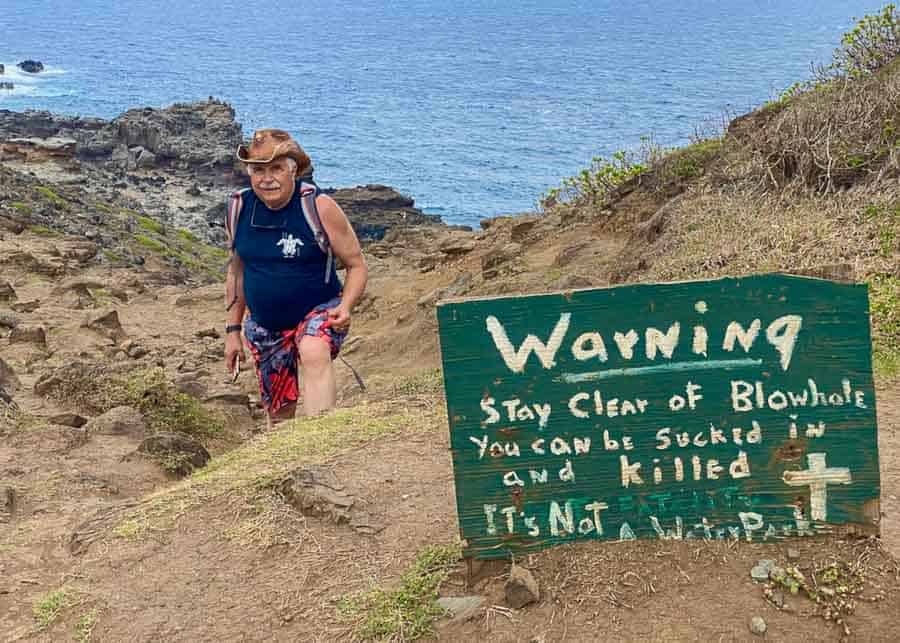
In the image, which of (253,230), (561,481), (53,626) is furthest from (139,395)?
(561,481)

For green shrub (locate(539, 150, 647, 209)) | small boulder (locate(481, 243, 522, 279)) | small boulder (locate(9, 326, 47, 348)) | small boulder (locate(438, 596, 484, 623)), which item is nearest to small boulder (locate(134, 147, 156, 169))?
green shrub (locate(539, 150, 647, 209))

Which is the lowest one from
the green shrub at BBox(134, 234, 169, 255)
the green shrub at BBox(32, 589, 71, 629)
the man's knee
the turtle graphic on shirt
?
the green shrub at BBox(32, 589, 71, 629)

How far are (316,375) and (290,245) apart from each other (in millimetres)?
707

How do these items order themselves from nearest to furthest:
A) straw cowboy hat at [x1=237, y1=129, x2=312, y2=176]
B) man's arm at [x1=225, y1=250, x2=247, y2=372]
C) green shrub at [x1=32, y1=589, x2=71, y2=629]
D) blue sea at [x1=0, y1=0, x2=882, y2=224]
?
green shrub at [x1=32, y1=589, x2=71, y2=629]
straw cowboy hat at [x1=237, y1=129, x2=312, y2=176]
man's arm at [x1=225, y1=250, x2=247, y2=372]
blue sea at [x1=0, y1=0, x2=882, y2=224]

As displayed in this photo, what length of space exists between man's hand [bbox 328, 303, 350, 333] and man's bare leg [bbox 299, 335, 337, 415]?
103 mm

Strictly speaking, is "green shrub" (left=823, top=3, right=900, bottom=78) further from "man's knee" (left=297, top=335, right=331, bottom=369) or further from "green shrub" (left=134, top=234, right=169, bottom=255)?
"green shrub" (left=134, top=234, right=169, bottom=255)

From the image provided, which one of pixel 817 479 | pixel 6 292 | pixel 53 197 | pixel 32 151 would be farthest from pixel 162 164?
pixel 817 479

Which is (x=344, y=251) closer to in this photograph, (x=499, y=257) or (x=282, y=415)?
(x=282, y=415)

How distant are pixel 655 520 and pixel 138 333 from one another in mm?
10974

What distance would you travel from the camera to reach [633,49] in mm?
→ 79812

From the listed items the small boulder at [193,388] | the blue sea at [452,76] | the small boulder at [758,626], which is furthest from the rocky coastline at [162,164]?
the small boulder at [758,626]

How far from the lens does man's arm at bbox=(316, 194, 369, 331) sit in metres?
5.14

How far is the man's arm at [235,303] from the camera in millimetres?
5645

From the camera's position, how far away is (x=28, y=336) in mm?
10836
